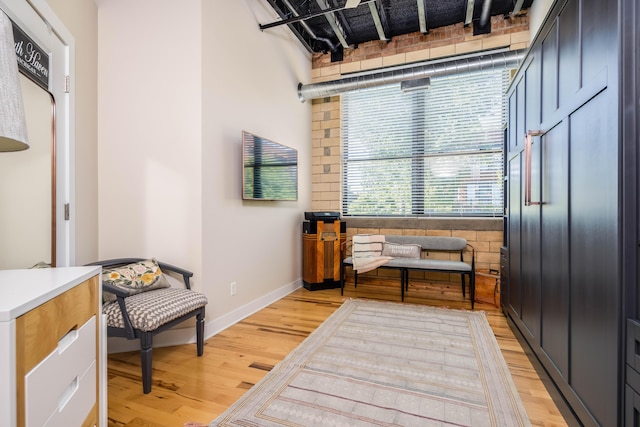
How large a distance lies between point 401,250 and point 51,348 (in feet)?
12.1

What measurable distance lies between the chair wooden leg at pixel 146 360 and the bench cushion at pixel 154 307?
52 millimetres

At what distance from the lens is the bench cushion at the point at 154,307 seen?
1.92m

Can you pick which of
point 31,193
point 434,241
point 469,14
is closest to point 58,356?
point 31,193

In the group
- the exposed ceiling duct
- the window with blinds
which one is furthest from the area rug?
the exposed ceiling duct

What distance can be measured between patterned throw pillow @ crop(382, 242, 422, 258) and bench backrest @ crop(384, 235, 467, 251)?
0.06m

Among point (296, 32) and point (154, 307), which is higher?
point (296, 32)

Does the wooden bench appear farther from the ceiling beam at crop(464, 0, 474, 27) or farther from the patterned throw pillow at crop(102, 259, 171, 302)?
the ceiling beam at crop(464, 0, 474, 27)

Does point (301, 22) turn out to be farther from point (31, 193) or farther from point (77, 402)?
point (77, 402)

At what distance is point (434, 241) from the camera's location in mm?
4113

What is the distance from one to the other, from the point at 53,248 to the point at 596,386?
2.84m

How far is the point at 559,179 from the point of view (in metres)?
1.74

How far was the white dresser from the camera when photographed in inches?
30.5

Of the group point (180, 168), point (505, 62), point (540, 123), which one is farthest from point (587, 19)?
point (180, 168)

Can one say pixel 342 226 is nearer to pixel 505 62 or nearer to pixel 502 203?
pixel 502 203
